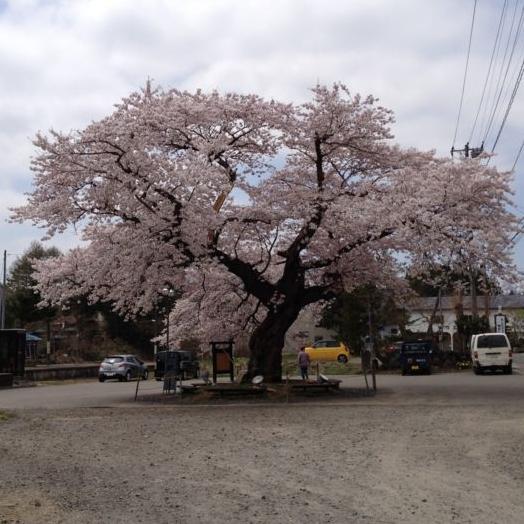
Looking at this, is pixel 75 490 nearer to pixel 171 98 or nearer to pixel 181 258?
pixel 181 258

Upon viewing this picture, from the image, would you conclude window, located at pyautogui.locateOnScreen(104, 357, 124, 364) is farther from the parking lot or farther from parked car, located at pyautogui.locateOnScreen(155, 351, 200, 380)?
the parking lot

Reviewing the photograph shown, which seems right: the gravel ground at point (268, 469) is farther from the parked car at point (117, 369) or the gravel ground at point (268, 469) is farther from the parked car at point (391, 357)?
the parked car at point (391, 357)

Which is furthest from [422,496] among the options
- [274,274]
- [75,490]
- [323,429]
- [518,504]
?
[274,274]

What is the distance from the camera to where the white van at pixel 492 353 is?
32.2 m

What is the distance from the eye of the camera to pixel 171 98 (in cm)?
2062

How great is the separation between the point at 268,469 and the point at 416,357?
1048 inches

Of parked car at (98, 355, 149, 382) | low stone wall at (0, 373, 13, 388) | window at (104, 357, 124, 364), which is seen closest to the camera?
low stone wall at (0, 373, 13, 388)

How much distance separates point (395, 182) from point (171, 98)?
7.09m

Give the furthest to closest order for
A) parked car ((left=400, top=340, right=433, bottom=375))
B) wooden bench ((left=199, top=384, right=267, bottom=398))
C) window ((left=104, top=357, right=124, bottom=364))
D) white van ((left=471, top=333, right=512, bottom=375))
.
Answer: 1. window ((left=104, top=357, right=124, bottom=364))
2. parked car ((left=400, top=340, right=433, bottom=375))
3. white van ((left=471, top=333, right=512, bottom=375))
4. wooden bench ((left=199, top=384, right=267, bottom=398))

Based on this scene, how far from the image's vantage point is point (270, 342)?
75.0 feet

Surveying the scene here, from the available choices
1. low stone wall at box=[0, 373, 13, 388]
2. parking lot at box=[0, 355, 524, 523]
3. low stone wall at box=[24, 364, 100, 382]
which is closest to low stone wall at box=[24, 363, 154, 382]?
low stone wall at box=[24, 364, 100, 382]

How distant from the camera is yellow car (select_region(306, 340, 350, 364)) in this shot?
4334cm

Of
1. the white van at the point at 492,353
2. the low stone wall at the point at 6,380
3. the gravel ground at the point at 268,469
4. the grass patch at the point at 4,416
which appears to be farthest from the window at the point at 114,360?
the gravel ground at the point at 268,469

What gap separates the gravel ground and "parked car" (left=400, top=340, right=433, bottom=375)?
1914 centimetres
